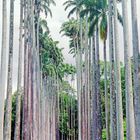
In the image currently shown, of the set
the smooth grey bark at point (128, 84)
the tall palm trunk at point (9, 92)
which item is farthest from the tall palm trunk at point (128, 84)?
the tall palm trunk at point (9, 92)

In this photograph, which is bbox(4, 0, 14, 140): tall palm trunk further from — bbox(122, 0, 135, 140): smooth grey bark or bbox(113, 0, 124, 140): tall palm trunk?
bbox(122, 0, 135, 140): smooth grey bark

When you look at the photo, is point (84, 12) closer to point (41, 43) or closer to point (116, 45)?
point (116, 45)

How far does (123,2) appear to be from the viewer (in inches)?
851

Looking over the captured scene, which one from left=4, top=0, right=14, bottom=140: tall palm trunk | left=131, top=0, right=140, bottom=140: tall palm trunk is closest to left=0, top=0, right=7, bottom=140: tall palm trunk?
left=4, top=0, right=14, bottom=140: tall palm trunk

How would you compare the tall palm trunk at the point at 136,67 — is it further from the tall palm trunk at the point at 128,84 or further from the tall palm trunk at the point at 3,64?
the tall palm trunk at the point at 3,64

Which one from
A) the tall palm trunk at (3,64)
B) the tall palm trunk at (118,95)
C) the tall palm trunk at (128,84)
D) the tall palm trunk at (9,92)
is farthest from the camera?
the tall palm trunk at (9,92)

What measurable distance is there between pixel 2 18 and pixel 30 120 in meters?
16.8

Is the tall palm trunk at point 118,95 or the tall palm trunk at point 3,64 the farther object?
the tall palm trunk at point 118,95

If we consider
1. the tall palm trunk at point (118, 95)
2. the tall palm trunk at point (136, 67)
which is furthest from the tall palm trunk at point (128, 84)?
the tall palm trunk at point (118, 95)

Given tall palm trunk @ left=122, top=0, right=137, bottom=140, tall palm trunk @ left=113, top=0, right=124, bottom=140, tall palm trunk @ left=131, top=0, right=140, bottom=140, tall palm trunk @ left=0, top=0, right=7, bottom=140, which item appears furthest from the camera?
tall palm trunk @ left=113, top=0, right=124, bottom=140

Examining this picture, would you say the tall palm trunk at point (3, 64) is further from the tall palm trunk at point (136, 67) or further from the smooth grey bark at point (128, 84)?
the tall palm trunk at point (136, 67)

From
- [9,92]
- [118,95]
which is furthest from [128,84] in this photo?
[9,92]

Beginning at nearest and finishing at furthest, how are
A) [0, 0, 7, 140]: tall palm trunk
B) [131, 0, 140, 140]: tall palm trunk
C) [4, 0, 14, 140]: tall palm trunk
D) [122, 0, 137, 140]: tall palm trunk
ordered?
1. [131, 0, 140, 140]: tall palm trunk
2. [122, 0, 137, 140]: tall palm trunk
3. [0, 0, 7, 140]: tall palm trunk
4. [4, 0, 14, 140]: tall palm trunk

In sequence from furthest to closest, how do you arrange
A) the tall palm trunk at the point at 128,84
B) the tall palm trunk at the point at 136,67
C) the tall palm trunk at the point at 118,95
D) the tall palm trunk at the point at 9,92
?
1. the tall palm trunk at the point at 9,92
2. the tall palm trunk at the point at 118,95
3. the tall palm trunk at the point at 128,84
4. the tall palm trunk at the point at 136,67
